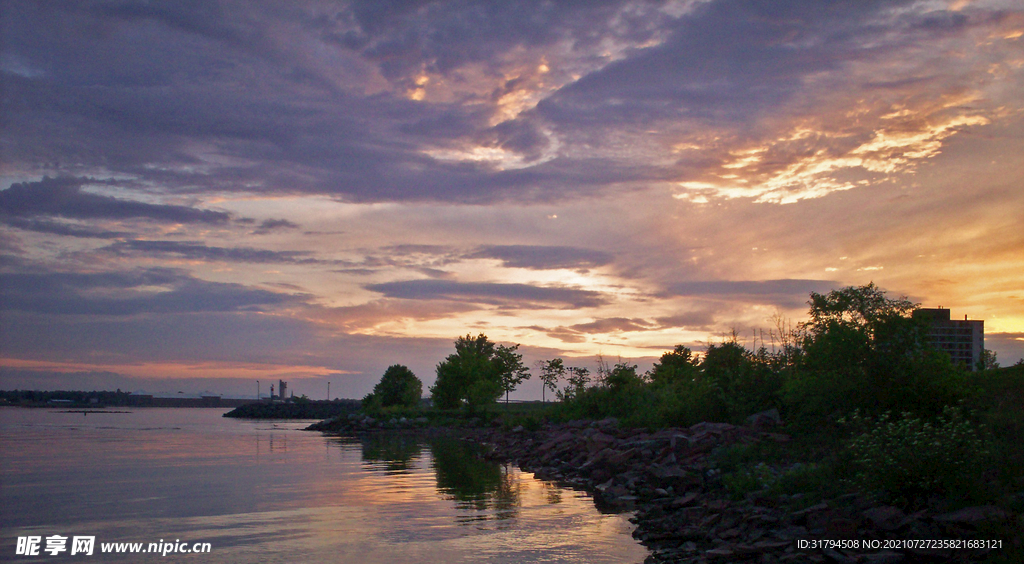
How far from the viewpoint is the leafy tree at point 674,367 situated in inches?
1620

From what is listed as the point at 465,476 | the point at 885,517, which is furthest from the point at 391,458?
the point at 885,517

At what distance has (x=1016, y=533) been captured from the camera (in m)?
10.0

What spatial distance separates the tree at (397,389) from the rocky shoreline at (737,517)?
247 ft

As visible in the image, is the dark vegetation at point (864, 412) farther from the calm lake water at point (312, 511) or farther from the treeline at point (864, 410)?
the calm lake water at point (312, 511)

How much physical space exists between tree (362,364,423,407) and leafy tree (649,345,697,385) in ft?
180

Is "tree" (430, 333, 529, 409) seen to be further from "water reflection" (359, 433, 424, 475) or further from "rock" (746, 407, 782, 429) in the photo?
"rock" (746, 407, 782, 429)

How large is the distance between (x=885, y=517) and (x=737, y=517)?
3258mm

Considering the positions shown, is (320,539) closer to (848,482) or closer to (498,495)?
(498,495)

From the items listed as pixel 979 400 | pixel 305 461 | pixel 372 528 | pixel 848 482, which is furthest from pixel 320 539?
pixel 305 461

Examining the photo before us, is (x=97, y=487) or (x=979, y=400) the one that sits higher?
(x=979, y=400)

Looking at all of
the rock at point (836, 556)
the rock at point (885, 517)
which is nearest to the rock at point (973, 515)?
the rock at point (885, 517)

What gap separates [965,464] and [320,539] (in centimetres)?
1347

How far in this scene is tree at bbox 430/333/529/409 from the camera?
85.8 meters

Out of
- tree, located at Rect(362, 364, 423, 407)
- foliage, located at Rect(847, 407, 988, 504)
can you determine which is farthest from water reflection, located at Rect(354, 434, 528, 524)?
tree, located at Rect(362, 364, 423, 407)
